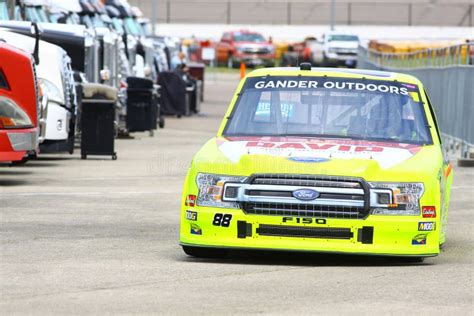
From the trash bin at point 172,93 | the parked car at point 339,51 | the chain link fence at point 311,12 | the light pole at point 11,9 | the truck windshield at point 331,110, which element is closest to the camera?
the truck windshield at point 331,110

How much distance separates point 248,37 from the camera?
80125mm

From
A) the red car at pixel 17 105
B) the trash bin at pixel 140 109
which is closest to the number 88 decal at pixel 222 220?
the red car at pixel 17 105

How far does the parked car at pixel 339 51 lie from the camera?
3002 inches

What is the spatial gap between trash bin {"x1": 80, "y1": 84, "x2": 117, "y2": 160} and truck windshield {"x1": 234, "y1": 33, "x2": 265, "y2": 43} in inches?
2166

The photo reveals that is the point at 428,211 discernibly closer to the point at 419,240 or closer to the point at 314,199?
the point at 419,240

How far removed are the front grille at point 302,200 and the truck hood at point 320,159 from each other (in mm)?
60

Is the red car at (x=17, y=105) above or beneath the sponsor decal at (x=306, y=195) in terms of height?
beneath

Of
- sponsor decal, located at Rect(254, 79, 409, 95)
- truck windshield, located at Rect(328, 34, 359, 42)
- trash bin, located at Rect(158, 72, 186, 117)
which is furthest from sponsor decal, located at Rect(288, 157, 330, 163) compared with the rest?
truck windshield, located at Rect(328, 34, 359, 42)

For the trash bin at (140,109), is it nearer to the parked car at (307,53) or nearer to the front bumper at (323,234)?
the front bumper at (323,234)

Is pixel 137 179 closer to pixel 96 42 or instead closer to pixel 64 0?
pixel 96 42

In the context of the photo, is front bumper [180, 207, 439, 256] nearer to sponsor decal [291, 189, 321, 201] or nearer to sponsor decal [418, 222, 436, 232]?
sponsor decal [418, 222, 436, 232]

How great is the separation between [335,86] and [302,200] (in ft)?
5.99

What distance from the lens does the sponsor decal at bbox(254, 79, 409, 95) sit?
42.4 ft

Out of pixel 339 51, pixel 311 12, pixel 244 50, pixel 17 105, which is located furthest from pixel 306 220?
pixel 311 12
